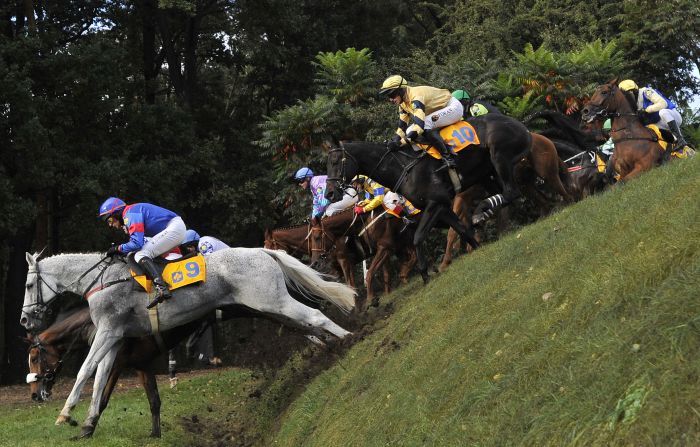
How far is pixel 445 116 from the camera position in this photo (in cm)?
1438

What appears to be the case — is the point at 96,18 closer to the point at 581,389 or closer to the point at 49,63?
the point at 49,63

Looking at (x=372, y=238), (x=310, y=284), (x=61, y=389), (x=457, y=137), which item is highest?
(x=457, y=137)

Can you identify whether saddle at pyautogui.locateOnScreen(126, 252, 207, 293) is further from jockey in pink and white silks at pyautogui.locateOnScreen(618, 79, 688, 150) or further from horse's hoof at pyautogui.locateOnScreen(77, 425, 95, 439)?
jockey in pink and white silks at pyautogui.locateOnScreen(618, 79, 688, 150)

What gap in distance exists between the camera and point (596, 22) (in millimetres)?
25594

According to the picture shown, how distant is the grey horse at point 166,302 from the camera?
12695 mm

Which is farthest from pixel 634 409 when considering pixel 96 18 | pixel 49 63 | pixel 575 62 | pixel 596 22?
pixel 96 18

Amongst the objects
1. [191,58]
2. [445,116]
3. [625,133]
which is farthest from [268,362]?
[191,58]

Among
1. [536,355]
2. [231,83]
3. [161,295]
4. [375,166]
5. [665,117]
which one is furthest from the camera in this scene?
[231,83]

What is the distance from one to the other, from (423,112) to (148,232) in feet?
14.8

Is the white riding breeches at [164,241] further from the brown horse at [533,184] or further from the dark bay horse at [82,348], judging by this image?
the brown horse at [533,184]

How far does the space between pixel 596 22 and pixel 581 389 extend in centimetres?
2143

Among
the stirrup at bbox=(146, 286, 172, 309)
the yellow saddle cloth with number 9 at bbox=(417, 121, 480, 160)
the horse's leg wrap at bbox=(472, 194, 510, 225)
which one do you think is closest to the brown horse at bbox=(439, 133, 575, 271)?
the horse's leg wrap at bbox=(472, 194, 510, 225)

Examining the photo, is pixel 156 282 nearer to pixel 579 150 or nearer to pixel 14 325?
pixel 579 150

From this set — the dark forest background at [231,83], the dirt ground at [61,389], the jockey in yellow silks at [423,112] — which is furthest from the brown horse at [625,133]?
the dirt ground at [61,389]
